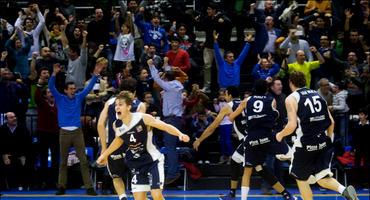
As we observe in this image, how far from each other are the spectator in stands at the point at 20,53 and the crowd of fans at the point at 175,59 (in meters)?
0.02

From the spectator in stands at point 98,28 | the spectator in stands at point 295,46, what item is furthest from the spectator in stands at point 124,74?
the spectator in stands at point 295,46

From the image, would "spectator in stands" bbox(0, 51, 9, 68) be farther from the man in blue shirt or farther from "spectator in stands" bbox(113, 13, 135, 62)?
the man in blue shirt

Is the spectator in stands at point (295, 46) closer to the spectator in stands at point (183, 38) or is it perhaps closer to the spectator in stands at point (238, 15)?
the spectator in stands at point (238, 15)

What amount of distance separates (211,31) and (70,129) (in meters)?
4.80

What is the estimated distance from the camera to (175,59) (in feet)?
67.7

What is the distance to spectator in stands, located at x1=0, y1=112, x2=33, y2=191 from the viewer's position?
62.4 feet

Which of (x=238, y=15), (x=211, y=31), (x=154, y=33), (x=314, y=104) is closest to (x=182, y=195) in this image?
(x=211, y=31)

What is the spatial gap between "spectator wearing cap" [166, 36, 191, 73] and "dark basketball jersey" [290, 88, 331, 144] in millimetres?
7115

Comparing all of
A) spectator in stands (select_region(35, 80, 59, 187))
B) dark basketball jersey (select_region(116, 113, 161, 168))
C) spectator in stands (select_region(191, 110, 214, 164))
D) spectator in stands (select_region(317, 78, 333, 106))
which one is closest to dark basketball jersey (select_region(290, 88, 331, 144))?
dark basketball jersey (select_region(116, 113, 161, 168))

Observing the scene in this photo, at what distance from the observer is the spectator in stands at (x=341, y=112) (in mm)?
19403

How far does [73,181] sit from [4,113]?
2156 millimetres

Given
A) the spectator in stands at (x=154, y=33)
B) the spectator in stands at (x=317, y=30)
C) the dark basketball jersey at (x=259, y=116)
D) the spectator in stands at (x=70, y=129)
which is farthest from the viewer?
the spectator in stands at (x=317, y=30)

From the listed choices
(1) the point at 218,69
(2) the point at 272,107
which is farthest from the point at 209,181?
(2) the point at 272,107

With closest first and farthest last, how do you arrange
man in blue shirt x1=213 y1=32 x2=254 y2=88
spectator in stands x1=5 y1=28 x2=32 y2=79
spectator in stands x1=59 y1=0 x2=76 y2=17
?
man in blue shirt x1=213 y1=32 x2=254 y2=88 < spectator in stands x1=5 y1=28 x2=32 y2=79 < spectator in stands x1=59 y1=0 x2=76 y2=17
